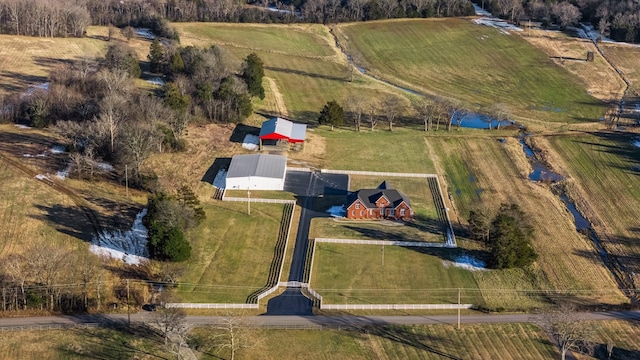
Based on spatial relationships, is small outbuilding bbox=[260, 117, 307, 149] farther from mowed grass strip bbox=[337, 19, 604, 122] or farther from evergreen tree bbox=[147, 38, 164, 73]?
mowed grass strip bbox=[337, 19, 604, 122]

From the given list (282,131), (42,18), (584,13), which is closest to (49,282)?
(282,131)

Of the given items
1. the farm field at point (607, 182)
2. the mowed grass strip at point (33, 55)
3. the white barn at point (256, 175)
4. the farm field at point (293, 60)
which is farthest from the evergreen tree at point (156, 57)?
the farm field at point (607, 182)

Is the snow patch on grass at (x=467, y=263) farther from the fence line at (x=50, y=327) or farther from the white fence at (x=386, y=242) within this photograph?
the fence line at (x=50, y=327)

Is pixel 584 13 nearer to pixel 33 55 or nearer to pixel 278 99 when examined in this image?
pixel 278 99

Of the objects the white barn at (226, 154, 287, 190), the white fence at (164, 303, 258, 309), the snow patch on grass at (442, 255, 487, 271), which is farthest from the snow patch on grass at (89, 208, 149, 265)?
the snow patch on grass at (442, 255, 487, 271)

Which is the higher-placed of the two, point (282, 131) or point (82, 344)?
point (282, 131)

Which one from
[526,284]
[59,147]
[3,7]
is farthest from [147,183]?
[3,7]
